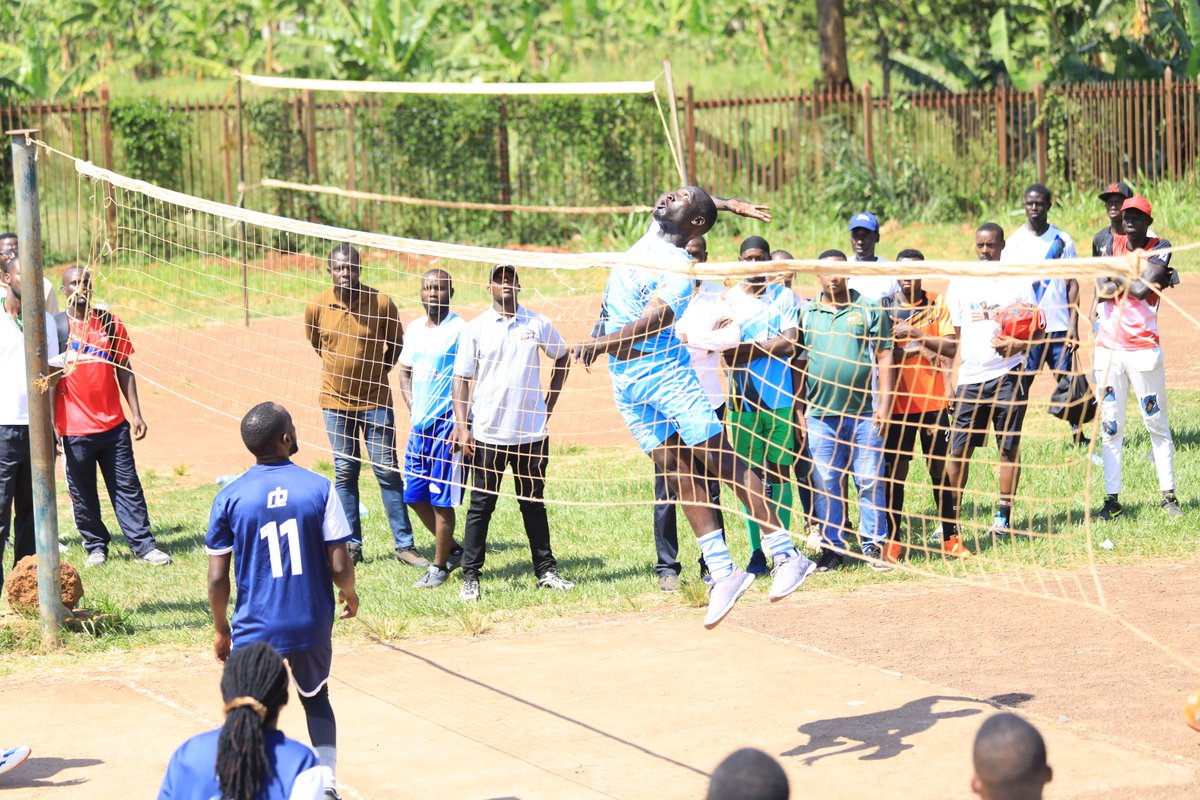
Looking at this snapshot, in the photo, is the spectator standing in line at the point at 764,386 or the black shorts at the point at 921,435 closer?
the spectator standing in line at the point at 764,386

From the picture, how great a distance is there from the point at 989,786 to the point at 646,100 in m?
20.9

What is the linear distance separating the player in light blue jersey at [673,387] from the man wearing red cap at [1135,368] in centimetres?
360

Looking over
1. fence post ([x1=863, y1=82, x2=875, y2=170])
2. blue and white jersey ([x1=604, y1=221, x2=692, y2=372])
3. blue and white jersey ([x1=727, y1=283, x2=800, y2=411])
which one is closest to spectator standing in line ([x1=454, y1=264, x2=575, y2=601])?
blue and white jersey ([x1=727, y1=283, x2=800, y2=411])

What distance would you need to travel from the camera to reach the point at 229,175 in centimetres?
2294

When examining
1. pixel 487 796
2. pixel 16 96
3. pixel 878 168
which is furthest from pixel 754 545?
pixel 16 96

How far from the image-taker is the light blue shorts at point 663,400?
6.73 meters

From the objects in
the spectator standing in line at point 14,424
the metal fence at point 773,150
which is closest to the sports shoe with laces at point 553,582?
the spectator standing in line at point 14,424

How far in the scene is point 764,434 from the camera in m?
8.82

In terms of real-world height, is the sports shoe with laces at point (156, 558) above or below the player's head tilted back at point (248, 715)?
below

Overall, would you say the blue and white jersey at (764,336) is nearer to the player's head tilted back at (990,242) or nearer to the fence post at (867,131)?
the player's head tilted back at (990,242)

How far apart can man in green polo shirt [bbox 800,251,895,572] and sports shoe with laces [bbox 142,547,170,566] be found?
4.29 metres

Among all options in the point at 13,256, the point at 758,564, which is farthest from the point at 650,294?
the point at 13,256

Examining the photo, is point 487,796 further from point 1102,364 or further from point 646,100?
point 646,100

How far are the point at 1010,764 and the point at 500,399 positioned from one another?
526cm
